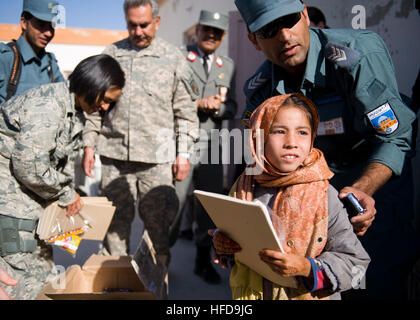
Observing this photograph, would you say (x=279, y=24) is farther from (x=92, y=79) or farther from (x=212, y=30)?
(x=212, y=30)

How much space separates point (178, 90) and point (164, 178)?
2.41ft

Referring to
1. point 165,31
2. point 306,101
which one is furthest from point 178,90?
point 165,31

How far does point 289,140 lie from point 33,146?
1.33 metres

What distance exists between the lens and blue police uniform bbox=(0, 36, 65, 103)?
2.54m

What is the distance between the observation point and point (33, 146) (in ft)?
6.09

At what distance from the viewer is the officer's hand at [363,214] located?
133 centimetres

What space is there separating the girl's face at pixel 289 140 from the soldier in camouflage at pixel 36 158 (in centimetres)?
121

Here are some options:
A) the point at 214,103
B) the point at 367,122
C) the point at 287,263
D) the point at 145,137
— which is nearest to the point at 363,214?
Result: the point at 287,263

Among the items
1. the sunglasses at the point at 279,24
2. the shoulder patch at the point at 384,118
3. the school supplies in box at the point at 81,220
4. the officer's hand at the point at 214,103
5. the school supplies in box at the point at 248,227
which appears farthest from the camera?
the officer's hand at the point at 214,103

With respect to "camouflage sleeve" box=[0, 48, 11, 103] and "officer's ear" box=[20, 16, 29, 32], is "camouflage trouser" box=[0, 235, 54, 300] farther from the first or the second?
"officer's ear" box=[20, 16, 29, 32]

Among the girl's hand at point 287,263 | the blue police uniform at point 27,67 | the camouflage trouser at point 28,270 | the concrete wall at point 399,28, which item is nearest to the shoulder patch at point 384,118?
the girl's hand at point 287,263

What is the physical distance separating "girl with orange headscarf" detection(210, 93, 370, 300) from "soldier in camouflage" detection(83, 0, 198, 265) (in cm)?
141

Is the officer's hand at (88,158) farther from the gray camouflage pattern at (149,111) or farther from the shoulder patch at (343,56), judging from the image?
the shoulder patch at (343,56)
